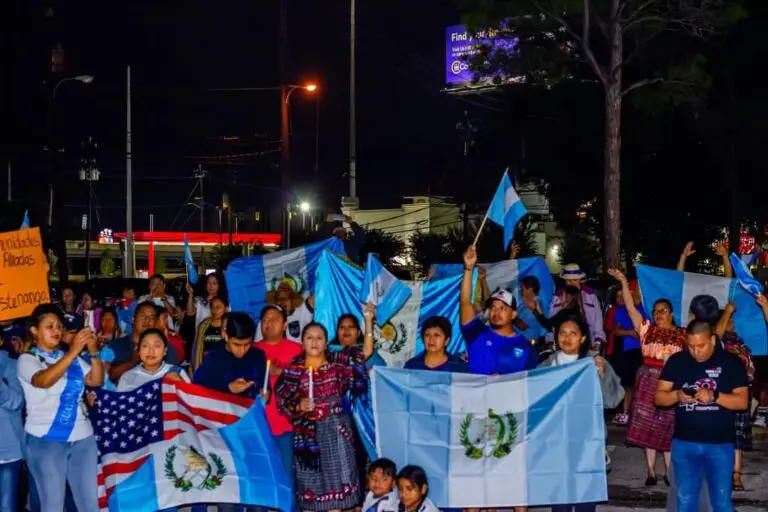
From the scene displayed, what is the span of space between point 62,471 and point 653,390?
4.89 meters

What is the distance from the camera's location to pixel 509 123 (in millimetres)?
35469

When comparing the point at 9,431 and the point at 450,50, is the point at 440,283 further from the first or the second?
the point at 450,50

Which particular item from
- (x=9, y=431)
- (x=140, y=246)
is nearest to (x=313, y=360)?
(x=9, y=431)

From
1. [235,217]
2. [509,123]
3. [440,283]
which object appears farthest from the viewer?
[235,217]

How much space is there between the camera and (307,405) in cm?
685

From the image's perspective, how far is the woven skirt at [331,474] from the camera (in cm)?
690

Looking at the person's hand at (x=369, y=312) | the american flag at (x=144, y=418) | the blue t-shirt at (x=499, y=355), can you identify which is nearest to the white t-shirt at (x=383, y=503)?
the american flag at (x=144, y=418)

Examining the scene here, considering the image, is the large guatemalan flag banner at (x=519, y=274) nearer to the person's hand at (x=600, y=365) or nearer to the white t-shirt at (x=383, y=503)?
the person's hand at (x=600, y=365)

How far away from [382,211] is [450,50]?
10.5m

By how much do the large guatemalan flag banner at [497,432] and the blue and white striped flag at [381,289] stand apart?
129 cm

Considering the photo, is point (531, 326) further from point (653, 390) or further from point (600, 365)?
point (600, 365)

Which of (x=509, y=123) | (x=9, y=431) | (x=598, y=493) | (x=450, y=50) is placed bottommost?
(x=598, y=493)

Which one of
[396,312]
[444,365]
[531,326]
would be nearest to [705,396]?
[444,365]

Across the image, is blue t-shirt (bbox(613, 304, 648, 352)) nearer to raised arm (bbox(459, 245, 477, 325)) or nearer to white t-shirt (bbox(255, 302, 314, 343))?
white t-shirt (bbox(255, 302, 314, 343))
